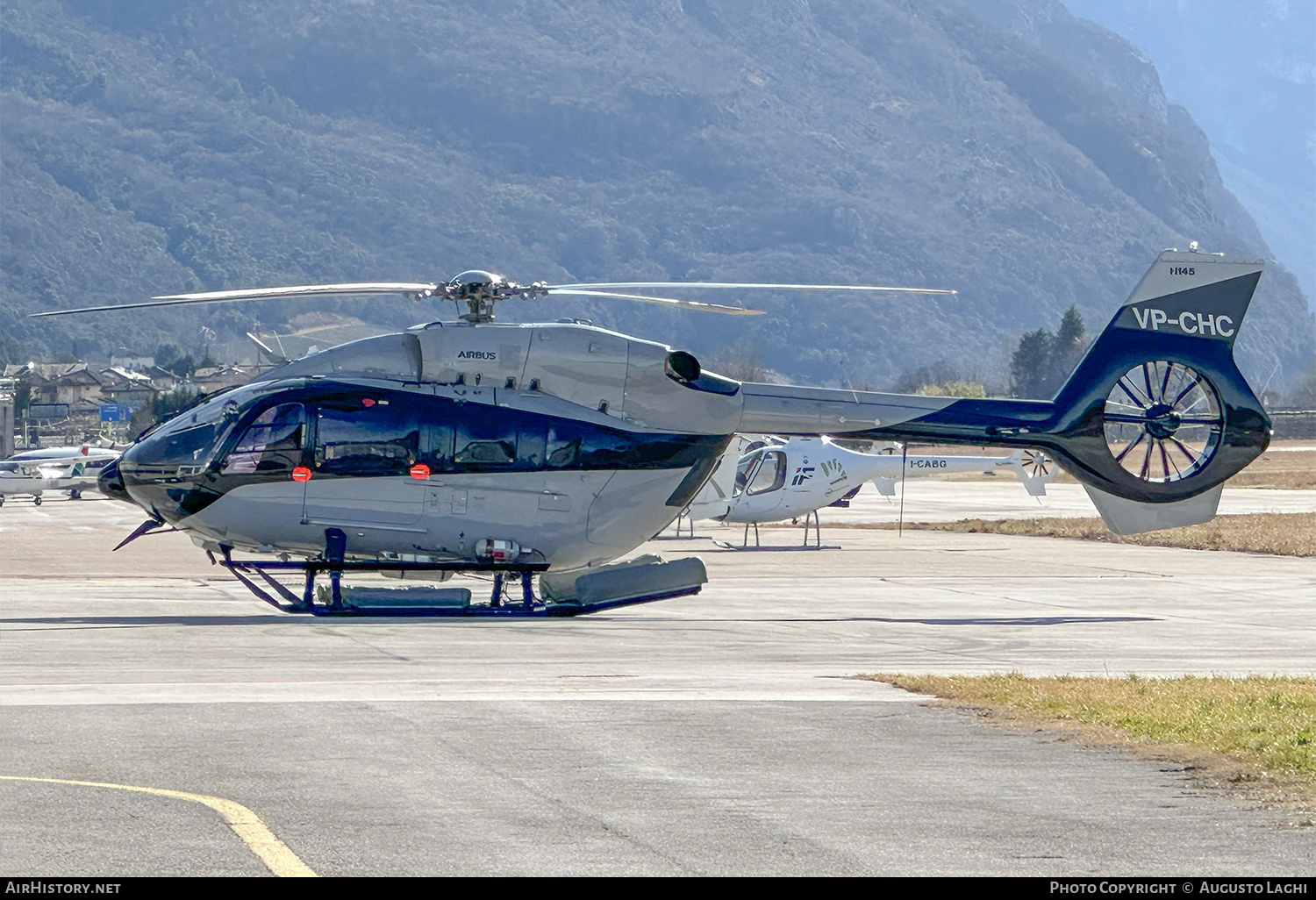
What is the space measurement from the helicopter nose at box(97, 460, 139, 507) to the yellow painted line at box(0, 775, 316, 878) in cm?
1058

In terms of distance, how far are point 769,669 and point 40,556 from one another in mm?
19327

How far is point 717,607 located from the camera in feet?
69.8

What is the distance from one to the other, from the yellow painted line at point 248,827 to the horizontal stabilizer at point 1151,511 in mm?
14387

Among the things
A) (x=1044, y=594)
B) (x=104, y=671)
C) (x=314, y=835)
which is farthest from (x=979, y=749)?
(x=1044, y=594)

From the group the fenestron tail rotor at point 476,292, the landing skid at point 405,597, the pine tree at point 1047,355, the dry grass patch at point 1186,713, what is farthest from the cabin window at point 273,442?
the pine tree at point 1047,355

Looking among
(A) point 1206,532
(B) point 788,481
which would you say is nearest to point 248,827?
(B) point 788,481

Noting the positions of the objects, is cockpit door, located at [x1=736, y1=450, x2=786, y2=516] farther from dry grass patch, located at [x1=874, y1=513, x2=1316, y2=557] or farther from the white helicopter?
the white helicopter

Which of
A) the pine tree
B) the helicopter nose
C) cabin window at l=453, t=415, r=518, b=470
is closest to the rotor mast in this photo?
cabin window at l=453, t=415, r=518, b=470

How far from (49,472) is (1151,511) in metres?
50.8

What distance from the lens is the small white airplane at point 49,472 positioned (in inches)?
2403

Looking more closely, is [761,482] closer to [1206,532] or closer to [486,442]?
[1206,532]

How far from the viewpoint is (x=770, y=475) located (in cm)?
3703

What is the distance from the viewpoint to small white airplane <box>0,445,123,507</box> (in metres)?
61.0

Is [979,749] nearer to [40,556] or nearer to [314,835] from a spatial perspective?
[314,835]
